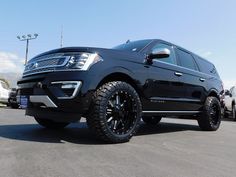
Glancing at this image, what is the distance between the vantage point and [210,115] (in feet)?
25.8

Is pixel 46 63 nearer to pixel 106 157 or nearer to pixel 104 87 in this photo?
pixel 104 87

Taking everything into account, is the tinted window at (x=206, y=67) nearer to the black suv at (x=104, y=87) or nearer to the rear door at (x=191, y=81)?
the rear door at (x=191, y=81)

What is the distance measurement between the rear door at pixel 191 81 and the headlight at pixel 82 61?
2562 millimetres

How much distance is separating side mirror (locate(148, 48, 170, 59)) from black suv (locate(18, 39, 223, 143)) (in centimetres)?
2

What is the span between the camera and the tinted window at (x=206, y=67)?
820cm

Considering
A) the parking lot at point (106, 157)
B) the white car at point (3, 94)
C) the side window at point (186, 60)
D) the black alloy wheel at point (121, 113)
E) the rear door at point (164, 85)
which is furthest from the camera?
the white car at point (3, 94)

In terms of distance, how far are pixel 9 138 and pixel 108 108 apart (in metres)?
1.44

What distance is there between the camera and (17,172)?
3.20m

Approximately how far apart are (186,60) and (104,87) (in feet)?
9.91

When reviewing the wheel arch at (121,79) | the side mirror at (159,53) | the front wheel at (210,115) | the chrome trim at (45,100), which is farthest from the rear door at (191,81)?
the chrome trim at (45,100)

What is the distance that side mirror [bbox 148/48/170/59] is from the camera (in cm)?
580

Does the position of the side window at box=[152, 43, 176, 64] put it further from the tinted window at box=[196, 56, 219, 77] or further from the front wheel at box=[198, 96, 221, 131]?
the front wheel at box=[198, 96, 221, 131]

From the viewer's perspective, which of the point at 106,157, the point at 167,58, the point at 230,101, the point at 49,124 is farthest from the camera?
the point at 230,101

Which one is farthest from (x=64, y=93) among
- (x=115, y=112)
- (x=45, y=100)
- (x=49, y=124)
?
(x=49, y=124)
